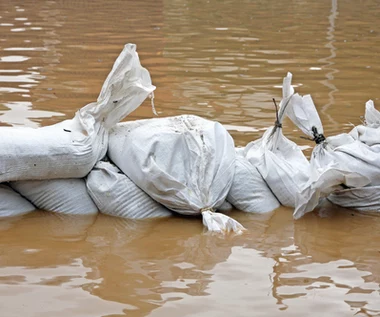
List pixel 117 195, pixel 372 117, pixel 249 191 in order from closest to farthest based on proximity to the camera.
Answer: pixel 117 195
pixel 249 191
pixel 372 117

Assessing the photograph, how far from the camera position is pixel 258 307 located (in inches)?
129

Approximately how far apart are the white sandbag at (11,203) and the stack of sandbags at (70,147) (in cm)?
5

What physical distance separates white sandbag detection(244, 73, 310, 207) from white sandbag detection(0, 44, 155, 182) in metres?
0.70

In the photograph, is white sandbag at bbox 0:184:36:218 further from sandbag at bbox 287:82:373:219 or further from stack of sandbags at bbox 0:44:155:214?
sandbag at bbox 287:82:373:219

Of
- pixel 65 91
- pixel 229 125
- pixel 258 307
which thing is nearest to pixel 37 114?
pixel 65 91

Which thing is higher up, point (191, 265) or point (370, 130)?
point (370, 130)

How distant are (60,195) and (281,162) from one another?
1190 millimetres

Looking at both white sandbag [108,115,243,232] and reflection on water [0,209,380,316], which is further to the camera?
white sandbag [108,115,243,232]

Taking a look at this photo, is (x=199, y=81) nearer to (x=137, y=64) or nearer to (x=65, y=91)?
(x=65, y=91)

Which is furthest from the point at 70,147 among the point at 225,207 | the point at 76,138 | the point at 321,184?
the point at 321,184

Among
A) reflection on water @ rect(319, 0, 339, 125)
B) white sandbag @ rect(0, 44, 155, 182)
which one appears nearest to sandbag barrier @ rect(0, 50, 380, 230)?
white sandbag @ rect(0, 44, 155, 182)

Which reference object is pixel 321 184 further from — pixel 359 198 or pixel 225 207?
pixel 225 207

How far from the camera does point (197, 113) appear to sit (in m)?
6.76

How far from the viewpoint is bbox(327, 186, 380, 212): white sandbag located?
445 centimetres
